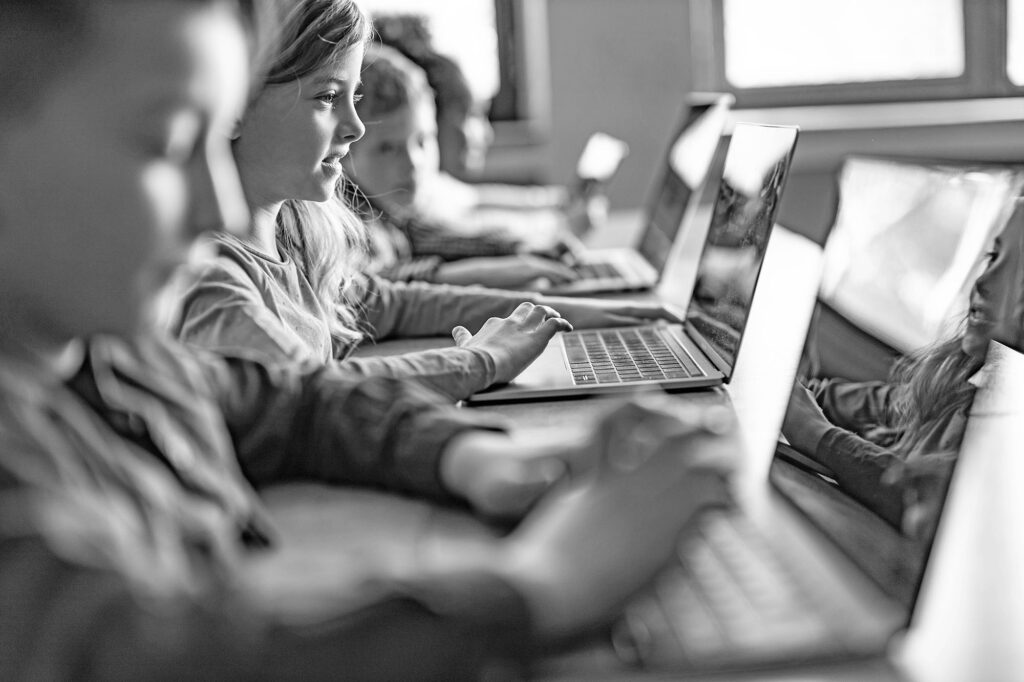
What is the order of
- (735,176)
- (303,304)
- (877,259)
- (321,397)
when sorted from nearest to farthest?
1. (321,397)
2. (877,259)
3. (303,304)
4. (735,176)

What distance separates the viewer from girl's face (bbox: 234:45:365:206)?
38.3 inches

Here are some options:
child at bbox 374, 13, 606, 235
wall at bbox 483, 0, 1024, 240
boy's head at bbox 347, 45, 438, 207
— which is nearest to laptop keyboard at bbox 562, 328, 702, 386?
boy's head at bbox 347, 45, 438, 207

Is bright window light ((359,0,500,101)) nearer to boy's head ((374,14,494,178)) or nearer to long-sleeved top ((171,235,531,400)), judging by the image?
boy's head ((374,14,494,178))

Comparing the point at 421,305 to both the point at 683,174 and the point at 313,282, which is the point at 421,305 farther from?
the point at 683,174

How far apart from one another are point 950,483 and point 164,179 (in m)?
0.41

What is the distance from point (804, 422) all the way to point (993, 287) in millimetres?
146

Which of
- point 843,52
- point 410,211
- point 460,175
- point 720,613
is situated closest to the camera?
point 720,613

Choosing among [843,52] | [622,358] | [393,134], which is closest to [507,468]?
[622,358]

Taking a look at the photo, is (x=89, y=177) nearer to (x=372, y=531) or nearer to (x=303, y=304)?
(x=372, y=531)

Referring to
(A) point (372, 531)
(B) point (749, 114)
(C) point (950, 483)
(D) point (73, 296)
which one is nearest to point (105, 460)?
(D) point (73, 296)

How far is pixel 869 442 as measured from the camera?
635mm

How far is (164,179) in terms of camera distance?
17.2 inches

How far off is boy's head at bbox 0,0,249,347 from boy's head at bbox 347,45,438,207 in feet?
3.77

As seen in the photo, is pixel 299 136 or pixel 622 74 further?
pixel 622 74
